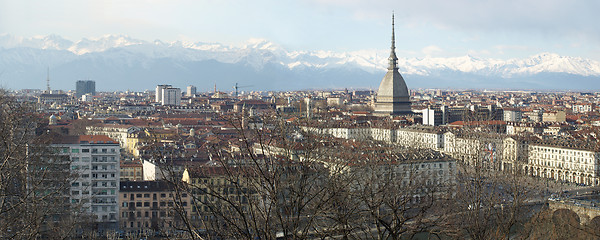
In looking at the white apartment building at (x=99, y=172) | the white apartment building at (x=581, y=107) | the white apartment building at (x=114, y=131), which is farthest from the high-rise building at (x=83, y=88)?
the white apartment building at (x=99, y=172)

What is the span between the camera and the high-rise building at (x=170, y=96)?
107812 mm

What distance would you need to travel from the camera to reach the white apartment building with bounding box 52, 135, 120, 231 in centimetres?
2400

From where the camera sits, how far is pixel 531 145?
125ft

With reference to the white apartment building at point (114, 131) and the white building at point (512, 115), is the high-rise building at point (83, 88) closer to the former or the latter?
the white building at point (512, 115)

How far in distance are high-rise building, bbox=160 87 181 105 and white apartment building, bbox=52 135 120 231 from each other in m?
83.1

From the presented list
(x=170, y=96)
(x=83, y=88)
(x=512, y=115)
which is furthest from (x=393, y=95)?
(x=83, y=88)

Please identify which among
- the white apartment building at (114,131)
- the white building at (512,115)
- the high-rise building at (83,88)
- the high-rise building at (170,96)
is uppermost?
the high-rise building at (83,88)

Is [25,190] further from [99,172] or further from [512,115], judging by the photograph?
[512,115]

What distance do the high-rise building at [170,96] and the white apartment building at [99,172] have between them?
8307 cm

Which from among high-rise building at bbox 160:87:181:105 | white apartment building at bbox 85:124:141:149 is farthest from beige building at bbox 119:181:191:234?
high-rise building at bbox 160:87:181:105

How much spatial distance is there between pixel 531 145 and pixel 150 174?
62.1 ft

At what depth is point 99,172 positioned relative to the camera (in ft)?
80.3

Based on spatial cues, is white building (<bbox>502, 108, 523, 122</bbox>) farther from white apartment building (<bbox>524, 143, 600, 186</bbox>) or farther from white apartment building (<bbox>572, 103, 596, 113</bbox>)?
white apartment building (<bbox>524, 143, 600, 186</bbox>)

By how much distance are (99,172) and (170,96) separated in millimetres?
85429
